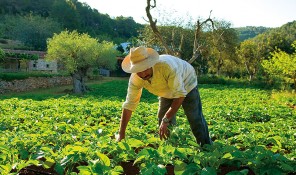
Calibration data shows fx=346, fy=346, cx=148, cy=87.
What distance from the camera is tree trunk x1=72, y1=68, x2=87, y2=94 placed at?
31.3m

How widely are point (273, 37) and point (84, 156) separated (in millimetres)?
54776

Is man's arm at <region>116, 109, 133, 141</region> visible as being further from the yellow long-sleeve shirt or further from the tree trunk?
Answer: the tree trunk

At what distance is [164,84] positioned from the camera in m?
4.79

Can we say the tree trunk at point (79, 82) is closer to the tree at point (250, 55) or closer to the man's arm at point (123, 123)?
the tree at point (250, 55)

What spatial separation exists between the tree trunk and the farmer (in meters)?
26.6

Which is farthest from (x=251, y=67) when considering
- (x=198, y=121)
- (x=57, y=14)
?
(x=57, y=14)

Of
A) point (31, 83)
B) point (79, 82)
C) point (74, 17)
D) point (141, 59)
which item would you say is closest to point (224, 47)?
point (79, 82)

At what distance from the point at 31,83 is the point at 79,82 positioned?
7260mm

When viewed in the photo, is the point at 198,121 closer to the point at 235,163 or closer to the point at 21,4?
the point at 235,163

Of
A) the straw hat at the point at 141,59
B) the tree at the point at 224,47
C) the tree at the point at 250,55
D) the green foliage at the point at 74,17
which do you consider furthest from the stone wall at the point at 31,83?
the green foliage at the point at 74,17

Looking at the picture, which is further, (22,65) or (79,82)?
(22,65)

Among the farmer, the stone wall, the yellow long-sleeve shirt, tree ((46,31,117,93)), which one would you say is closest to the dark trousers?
the farmer

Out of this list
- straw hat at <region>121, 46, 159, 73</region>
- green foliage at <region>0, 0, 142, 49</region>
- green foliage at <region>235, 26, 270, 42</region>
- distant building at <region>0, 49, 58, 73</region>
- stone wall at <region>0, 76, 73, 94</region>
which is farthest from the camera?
green foliage at <region>235, 26, 270, 42</region>

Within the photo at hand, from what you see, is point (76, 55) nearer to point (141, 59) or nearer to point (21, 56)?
point (21, 56)
